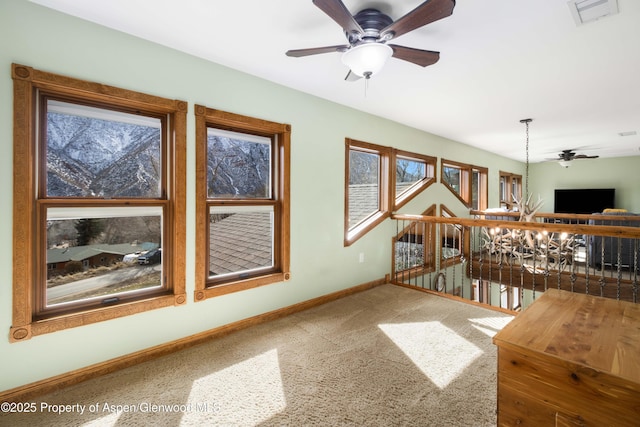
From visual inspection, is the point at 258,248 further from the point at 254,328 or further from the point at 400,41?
the point at 400,41

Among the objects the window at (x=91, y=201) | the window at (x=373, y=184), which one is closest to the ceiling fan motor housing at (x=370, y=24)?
the window at (x=91, y=201)

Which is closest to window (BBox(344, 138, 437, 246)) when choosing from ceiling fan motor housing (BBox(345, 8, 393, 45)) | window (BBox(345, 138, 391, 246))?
window (BBox(345, 138, 391, 246))

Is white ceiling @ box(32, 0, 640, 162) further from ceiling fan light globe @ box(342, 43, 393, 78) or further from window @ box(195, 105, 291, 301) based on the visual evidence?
window @ box(195, 105, 291, 301)

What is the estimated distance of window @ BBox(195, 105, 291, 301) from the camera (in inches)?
98.6

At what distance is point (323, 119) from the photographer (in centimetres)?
343

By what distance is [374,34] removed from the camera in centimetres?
179

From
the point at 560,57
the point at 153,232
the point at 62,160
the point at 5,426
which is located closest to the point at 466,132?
the point at 560,57

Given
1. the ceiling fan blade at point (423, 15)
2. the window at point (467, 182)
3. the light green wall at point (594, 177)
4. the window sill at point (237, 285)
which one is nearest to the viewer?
the ceiling fan blade at point (423, 15)

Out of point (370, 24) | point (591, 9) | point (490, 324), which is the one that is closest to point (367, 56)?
point (370, 24)

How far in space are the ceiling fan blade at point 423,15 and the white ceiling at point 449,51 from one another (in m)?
0.25

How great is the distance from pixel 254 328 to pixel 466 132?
468cm

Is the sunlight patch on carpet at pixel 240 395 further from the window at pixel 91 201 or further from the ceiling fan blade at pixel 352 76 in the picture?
the ceiling fan blade at pixel 352 76

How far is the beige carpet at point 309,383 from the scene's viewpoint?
64.1 inches

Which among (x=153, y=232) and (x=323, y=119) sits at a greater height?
(x=323, y=119)
